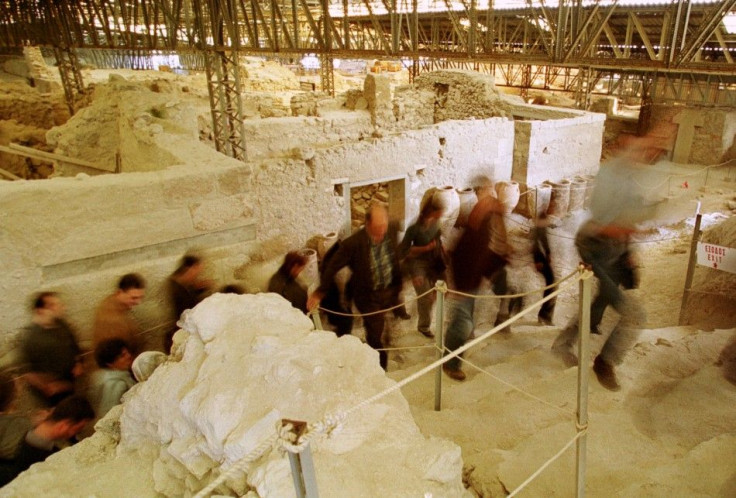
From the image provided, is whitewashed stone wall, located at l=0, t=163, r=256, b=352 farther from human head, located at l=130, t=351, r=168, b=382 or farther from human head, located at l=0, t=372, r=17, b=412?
human head, located at l=130, t=351, r=168, b=382

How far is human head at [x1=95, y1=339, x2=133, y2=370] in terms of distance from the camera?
277 centimetres

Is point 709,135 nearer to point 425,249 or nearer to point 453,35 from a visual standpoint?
point 453,35

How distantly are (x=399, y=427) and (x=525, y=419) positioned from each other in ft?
5.39

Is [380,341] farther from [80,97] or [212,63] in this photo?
[80,97]

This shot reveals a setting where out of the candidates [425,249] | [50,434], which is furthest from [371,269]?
[50,434]

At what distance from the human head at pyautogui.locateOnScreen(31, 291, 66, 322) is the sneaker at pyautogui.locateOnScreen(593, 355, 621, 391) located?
3720 mm

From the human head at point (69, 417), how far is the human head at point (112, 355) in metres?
0.22

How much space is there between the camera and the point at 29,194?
8.98 ft

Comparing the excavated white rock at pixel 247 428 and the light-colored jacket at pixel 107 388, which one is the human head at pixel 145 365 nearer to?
the excavated white rock at pixel 247 428

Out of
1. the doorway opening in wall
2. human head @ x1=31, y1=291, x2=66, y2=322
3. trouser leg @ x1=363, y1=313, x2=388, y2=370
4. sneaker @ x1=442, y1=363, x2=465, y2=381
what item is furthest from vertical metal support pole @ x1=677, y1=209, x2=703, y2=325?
human head @ x1=31, y1=291, x2=66, y2=322

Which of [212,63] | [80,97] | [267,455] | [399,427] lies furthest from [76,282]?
[80,97]

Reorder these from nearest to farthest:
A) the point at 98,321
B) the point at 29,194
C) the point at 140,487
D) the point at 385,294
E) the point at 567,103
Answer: the point at 140,487
the point at 29,194
the point at 98,321
the point at 385,294
the point at 567,103

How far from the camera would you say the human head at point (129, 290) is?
2.95 metres

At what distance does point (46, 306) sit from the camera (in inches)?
108
